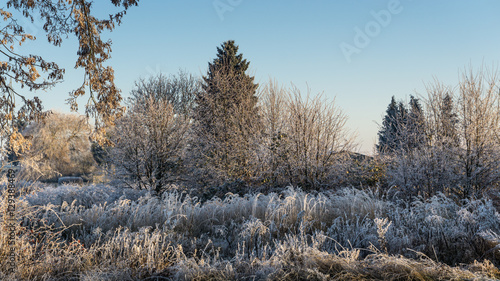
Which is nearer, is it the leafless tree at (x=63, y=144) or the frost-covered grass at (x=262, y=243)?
the frost-covered grass at (x=262, y=243)

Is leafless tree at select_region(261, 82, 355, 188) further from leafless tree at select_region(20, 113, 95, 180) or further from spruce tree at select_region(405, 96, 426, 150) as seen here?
leafless tree at select_region(20, 113, 95, 180)

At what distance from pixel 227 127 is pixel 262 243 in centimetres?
873

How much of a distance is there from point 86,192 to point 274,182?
4970 millimetres

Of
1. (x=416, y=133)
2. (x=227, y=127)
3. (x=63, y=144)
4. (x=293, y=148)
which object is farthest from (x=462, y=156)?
(x=63, y=144)

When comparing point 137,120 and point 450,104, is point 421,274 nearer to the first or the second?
point 450,104

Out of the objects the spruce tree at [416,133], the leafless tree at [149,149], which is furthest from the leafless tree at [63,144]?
the spruce tree at [416,133]

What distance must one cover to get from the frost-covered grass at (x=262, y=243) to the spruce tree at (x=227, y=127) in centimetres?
500

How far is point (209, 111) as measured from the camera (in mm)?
14508

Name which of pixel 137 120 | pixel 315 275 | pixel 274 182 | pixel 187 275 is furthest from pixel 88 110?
pixel 315 275

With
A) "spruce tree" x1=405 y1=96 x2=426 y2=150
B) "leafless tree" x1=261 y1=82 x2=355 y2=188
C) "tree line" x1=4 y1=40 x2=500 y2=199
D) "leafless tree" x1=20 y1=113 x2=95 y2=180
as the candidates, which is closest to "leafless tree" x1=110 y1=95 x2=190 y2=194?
"tree line" x1=4 y1=40 x2=500 y2=199

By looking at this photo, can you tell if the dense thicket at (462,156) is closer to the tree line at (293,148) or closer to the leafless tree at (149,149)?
the tree line at (293,148)

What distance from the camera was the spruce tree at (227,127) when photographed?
12.1 m

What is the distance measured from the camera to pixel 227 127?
527 inches

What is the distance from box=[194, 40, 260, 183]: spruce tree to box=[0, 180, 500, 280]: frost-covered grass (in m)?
5.00
